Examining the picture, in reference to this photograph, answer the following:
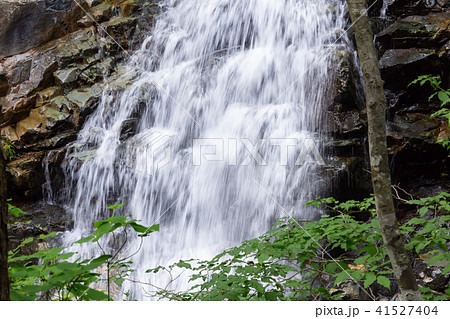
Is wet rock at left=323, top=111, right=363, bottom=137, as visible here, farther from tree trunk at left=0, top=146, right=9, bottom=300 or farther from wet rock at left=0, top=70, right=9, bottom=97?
wet rock at left=0, top=70, right=9, bottom=97

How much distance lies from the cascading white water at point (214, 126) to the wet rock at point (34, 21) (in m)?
2.40

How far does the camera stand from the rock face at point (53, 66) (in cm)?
707

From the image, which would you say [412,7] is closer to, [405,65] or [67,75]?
[405,65]

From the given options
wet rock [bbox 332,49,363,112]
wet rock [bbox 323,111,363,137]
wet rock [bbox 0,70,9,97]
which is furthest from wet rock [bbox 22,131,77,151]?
wet rock [bbox 332,49,363,112]

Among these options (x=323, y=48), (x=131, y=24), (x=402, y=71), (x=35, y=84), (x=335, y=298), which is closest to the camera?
(x=335, y=298)

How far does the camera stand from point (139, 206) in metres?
5.94

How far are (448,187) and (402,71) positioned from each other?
1910 mm

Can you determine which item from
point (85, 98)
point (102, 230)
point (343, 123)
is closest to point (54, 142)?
point (85, 98)

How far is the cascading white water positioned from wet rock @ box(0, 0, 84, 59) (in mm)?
2403

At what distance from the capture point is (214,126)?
6180 mm

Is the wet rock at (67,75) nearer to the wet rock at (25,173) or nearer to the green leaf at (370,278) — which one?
the wet rock at (25,173)

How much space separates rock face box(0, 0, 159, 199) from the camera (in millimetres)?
7070

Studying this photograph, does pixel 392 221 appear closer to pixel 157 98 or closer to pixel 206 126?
pixel 206 126

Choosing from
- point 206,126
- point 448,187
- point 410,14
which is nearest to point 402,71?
point 410,14
